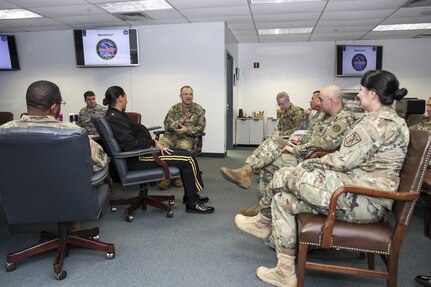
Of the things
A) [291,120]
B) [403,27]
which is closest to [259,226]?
[291,120]

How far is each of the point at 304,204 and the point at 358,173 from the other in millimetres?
333

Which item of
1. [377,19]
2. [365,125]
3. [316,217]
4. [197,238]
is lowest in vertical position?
[197,238]

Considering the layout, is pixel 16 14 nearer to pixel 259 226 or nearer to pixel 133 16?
pixel 133 16

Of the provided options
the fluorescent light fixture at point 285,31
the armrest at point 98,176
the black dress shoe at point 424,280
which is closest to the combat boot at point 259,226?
the black dress shoe at point 424,280

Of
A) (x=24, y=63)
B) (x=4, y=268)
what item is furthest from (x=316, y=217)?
(x=24, y=63)

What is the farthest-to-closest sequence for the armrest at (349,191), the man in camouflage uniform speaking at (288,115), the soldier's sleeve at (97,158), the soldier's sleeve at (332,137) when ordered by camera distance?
the man in camouflage uniform speaking at (288,115), the soldier's sleeve at (332,137), the soldier's sleeve at (97,158), the armrest at (349,191)

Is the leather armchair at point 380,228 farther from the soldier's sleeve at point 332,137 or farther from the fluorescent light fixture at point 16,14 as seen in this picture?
the fluorescent light fixture at point 16,14

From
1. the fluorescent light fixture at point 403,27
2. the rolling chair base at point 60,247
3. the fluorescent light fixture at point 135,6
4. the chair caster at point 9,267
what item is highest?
the fluorescent light fixture at point 135,6

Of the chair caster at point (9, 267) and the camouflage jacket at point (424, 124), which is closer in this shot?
the chair caster at point (9, 267)

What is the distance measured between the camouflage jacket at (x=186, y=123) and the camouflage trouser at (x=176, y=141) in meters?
0.08

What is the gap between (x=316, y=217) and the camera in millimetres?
1693

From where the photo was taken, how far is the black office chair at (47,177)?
173 cm

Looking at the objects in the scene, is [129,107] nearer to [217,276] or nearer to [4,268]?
[4,268]

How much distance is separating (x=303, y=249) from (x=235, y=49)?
633 cm
